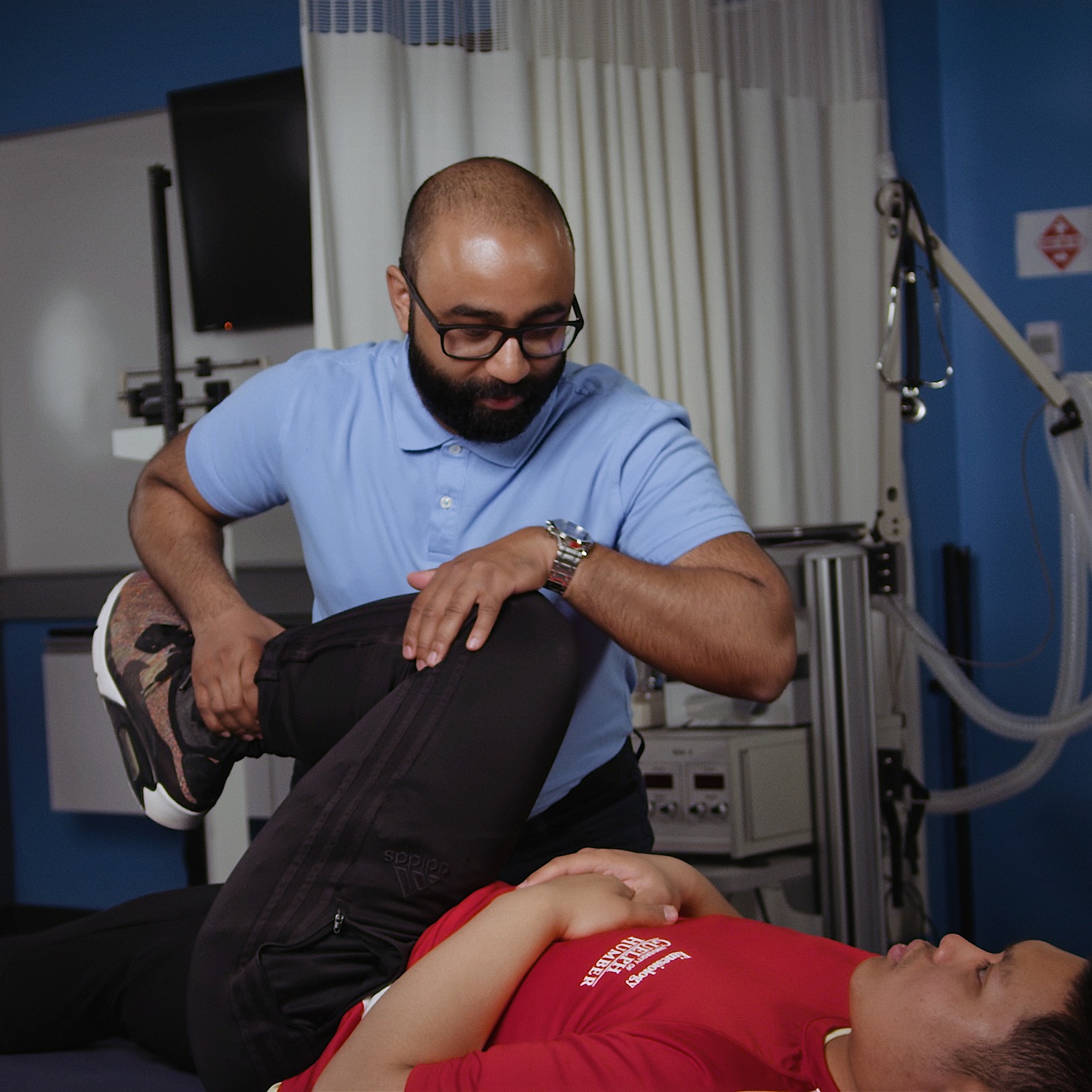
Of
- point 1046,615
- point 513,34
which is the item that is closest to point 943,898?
point 1046,615

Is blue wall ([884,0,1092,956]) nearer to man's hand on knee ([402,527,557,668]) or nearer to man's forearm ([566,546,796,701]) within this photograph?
man's forearm ([566,546,796,701])

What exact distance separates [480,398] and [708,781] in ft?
3.28

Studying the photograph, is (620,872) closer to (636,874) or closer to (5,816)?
(636,874)

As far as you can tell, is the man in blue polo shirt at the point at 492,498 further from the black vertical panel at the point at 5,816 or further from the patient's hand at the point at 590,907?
the black vertical panel at the point at 5,816

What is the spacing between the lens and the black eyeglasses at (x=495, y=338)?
1.32 m

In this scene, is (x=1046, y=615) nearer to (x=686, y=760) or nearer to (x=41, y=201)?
(x=686, y=760)

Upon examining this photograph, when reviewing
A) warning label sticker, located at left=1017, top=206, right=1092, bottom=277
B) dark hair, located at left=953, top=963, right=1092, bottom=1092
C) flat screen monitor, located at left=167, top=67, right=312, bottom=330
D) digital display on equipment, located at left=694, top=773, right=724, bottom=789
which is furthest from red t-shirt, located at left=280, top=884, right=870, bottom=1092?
warning label sticker, located at left=1017, top=206, right=1092, bottom=277

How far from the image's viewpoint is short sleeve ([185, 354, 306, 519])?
5.02 feet

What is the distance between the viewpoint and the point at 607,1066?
2.66ft

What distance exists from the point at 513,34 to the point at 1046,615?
73.8 inches

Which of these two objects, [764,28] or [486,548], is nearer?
[486,548]

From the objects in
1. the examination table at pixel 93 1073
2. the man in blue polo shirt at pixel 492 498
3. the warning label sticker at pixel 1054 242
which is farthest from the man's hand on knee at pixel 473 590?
the warning label sticker at pixel 1054 242

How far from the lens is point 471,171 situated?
136 centimetres

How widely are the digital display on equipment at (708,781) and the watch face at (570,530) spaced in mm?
949
